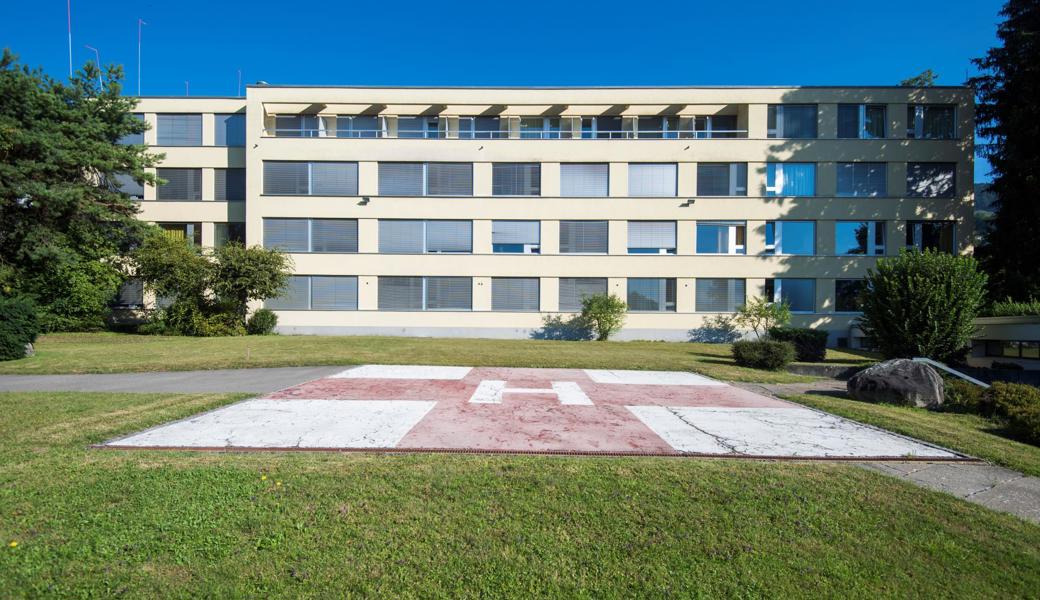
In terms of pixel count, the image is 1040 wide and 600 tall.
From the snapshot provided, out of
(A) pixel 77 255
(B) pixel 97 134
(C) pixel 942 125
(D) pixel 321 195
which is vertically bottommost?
(A) pixel 77 255

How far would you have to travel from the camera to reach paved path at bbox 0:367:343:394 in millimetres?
9711

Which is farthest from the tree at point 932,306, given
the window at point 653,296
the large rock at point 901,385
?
the window at point 653,296

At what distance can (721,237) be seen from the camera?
27625mm

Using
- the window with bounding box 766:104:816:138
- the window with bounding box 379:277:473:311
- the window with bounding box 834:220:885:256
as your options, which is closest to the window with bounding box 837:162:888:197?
the window with bounding box 834:220:885:256

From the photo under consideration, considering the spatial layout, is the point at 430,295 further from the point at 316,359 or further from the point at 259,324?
the point at 316,359

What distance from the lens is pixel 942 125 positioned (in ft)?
90.9

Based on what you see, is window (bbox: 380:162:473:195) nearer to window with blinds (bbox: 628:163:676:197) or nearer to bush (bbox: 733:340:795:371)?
window with blinds (bbox: 628:163:676:197)

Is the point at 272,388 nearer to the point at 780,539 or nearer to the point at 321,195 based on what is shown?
the point at 780,539

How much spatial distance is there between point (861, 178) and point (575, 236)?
17.5 m

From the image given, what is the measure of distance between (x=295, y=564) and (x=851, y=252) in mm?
32666

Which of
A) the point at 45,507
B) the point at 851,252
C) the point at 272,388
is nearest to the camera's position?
the point at 45,507

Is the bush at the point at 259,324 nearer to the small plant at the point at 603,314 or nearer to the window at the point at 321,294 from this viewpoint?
the window at the point at 321,294

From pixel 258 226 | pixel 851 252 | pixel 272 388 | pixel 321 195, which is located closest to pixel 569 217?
pixel 321 195

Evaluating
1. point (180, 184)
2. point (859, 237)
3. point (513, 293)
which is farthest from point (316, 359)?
point (859, 237)
